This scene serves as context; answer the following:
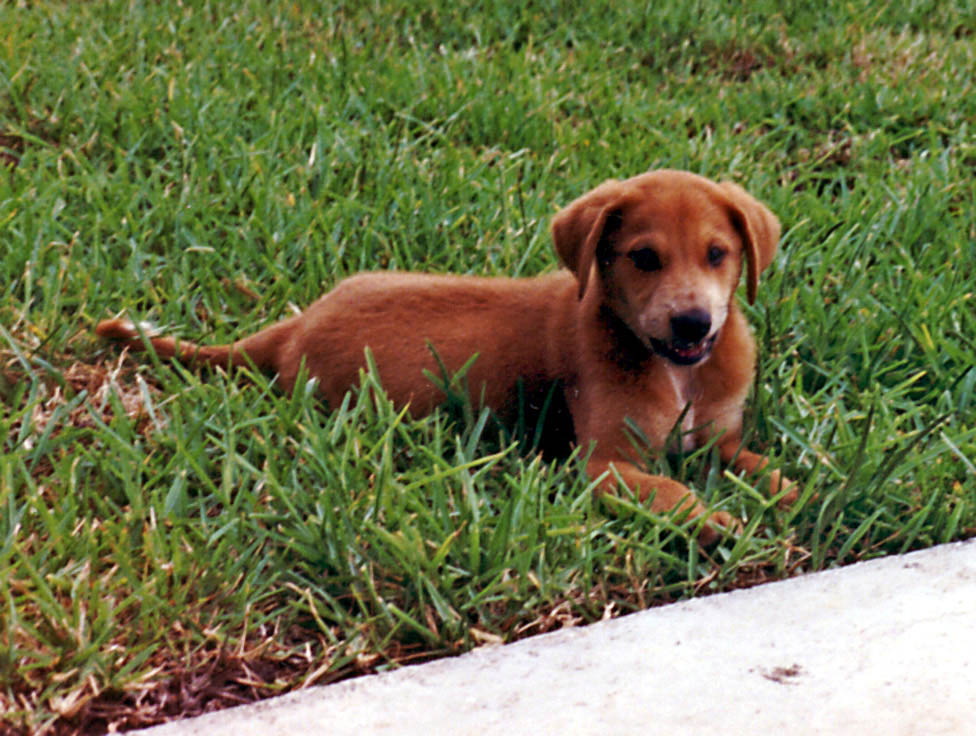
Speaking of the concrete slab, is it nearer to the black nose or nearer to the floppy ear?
the black nose

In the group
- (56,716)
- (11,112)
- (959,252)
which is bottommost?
(56,716)

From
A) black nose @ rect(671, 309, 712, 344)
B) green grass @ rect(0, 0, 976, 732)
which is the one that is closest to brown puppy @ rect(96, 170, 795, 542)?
black nose @ rect(671, 309, 712, 344)

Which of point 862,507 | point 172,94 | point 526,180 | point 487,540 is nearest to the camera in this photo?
point 487,540

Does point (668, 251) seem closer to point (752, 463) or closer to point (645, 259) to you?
point (645, 259)

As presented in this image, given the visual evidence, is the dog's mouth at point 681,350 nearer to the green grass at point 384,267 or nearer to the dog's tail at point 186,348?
the green grass at point 384,267

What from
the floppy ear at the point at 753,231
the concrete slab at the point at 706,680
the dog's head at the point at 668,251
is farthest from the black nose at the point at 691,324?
the concrete slab at the point at 706,680

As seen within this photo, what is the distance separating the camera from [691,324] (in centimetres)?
296

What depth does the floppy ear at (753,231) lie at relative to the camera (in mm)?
3158

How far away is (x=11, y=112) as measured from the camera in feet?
16.0

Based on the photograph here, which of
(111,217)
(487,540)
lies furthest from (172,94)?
(487,540)

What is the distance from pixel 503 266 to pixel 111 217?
53.1 inches

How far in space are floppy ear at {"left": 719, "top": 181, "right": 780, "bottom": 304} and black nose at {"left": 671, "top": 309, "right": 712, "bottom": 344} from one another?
0.30 meters

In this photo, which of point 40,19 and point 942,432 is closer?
point 942,432

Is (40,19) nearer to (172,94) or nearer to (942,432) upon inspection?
(172,94)
